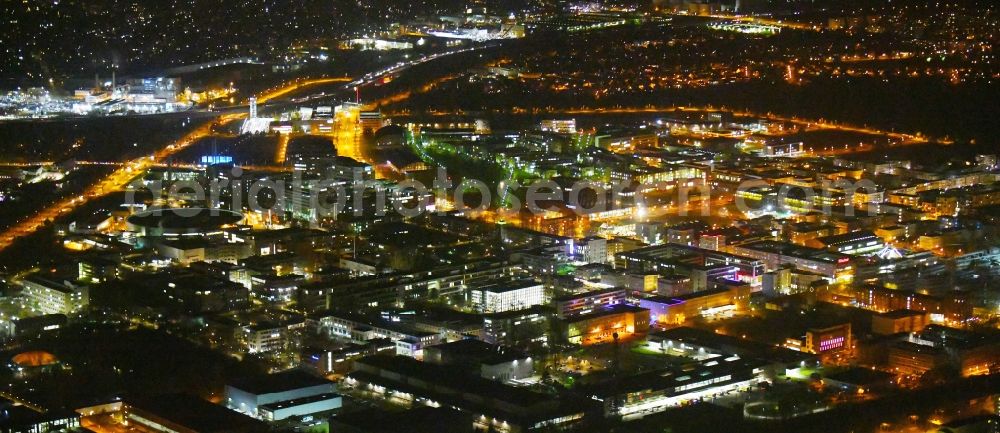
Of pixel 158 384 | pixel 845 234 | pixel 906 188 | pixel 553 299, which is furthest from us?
pixel 906 188

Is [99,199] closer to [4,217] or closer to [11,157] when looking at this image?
[4,217]

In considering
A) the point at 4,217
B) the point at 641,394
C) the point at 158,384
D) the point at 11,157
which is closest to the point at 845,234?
the point at 641,394

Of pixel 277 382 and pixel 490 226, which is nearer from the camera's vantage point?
pixel 277 382

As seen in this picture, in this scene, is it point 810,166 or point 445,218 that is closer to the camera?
point 445,218

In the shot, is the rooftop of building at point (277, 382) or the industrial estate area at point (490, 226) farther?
the industrial estate area at point (490, 226)

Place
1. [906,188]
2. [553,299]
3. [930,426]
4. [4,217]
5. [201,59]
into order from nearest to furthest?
[930,426], [553,299], [4,217], [906,188], [201,59]

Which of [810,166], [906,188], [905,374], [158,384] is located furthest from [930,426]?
[810,166]

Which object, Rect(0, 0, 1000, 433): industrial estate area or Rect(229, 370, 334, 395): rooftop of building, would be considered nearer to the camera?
Rect(229, 370, 334, 395): rooftop of building

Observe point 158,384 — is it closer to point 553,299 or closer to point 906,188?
point 553,299

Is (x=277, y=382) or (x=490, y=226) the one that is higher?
(x=490, y=226)
